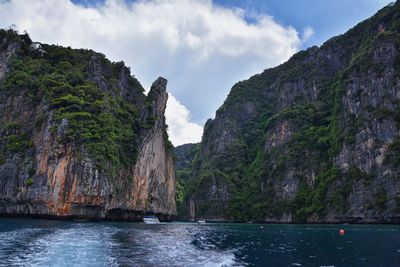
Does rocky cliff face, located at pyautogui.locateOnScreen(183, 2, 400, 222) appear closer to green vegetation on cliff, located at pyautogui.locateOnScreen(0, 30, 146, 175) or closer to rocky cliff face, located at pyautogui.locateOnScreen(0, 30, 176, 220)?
rocky cliff face, located at pyautogui.locateOnScreen(0, 30, 176, 220)

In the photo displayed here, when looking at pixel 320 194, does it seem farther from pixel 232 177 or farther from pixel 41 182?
pixel 41 182

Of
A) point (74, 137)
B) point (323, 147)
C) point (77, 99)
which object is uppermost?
point (323, 147)

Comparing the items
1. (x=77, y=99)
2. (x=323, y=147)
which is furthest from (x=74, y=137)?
(x=323, y=147)

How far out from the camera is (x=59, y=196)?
59.0m

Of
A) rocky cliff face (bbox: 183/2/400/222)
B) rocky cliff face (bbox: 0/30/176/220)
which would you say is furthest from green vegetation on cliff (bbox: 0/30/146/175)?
rocky cliff face (bbox: 183/2/400/222)

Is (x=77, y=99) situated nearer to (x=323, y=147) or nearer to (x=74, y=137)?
(x=74, y=137)

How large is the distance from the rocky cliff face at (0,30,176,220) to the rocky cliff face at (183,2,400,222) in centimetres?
5153

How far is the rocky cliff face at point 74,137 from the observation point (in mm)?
61312

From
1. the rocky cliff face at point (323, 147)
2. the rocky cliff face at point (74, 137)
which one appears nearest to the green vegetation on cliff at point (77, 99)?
the rocky cliff face at point (74, 137)

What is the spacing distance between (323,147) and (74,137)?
309ft

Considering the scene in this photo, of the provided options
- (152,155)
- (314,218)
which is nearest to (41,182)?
(152,155)

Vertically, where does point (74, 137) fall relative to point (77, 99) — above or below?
below

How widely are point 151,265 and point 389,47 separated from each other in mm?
119752

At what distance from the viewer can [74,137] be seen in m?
63.7
